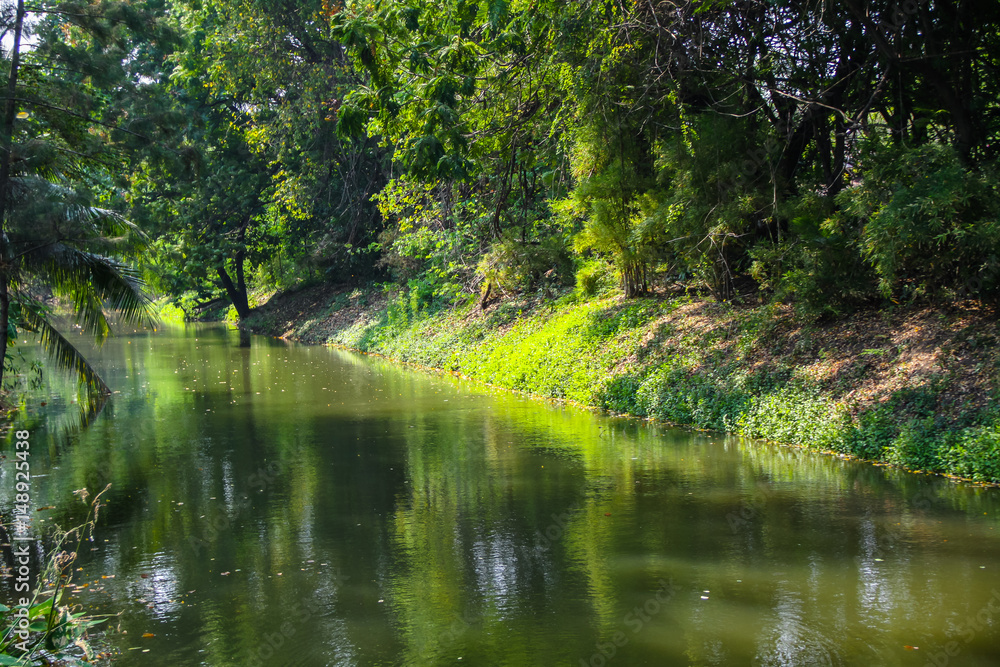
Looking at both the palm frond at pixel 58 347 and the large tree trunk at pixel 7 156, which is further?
the palm frond at pixel 58 347

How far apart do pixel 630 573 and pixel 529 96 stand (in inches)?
408

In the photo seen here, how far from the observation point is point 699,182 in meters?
14.0

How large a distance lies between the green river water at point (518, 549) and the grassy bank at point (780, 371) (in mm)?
500

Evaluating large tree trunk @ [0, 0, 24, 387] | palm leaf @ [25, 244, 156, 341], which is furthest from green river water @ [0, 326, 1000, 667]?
large tree trunk @ [0, 0, 24, 387]

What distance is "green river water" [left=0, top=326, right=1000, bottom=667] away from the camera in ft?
18.3

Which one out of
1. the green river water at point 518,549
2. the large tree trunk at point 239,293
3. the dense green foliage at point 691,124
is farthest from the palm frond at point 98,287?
the large tree trunk at point 239,293

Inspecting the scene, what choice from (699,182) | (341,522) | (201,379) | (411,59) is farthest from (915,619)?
(201,379)

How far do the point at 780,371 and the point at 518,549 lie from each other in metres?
6.20

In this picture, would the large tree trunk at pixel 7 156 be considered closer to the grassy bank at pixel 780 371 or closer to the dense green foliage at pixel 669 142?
the dense green foliage at pixel 669 142

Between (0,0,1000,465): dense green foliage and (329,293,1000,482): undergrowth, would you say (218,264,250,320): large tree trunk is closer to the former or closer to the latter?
(329,293,1000,482): undergrowth

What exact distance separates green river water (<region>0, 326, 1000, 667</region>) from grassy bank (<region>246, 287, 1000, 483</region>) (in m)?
0.50

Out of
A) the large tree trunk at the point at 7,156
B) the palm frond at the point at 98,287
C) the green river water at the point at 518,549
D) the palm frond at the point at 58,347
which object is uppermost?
the large tree trunk at the point at 7,156

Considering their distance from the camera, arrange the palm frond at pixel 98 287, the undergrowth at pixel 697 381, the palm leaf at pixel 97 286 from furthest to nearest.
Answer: the palm frond at pixel 98 287 → the palm leaf at pixel 97 286 → the undergrowth at pixel 697 381

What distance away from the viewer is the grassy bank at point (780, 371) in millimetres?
9625
